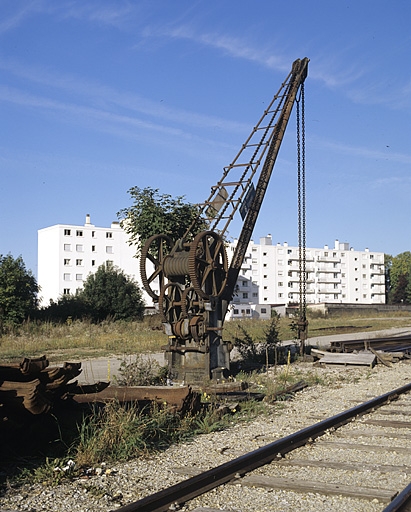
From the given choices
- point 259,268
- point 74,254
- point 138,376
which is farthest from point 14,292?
point 259,268

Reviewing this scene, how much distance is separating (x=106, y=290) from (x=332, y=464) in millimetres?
43810

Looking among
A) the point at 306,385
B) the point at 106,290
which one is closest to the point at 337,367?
the point at 306,385

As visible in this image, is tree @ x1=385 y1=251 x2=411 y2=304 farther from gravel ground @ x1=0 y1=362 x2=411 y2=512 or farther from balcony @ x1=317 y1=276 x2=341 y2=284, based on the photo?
gravel ground @ x1=0 y1=362 x2=411 y2=512

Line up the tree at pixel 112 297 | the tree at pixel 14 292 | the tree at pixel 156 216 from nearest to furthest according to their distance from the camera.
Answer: the tree at pixel 156 216
the tree at pixel 14 292
the tree at pixel 112 297

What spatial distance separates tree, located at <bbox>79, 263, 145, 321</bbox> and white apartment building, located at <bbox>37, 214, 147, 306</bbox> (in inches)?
1474

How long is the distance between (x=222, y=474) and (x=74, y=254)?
3454 inches

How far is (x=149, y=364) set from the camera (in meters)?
14.7

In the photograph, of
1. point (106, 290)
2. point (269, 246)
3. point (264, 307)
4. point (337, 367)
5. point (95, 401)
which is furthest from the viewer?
Answer: point (269, 246)

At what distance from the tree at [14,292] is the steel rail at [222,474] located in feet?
107

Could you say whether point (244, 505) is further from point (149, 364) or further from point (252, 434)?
point (149, 364)

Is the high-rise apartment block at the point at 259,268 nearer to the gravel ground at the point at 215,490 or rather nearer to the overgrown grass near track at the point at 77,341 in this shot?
the overgrown grass near track at the point at 77,341

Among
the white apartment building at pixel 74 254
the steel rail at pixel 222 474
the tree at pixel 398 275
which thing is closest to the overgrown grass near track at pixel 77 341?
the steel rail at pixel 222 474

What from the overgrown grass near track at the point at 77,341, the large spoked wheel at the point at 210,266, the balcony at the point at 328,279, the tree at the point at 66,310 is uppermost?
the balcony at the point at 328,279

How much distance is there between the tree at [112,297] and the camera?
49.2 meters
